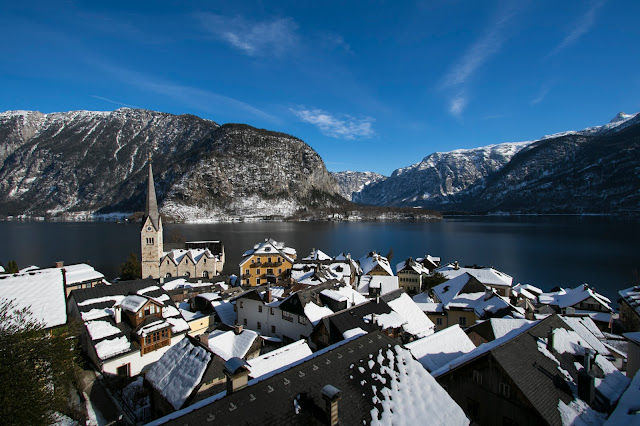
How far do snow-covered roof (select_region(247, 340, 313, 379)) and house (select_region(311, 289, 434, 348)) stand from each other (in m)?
3.19

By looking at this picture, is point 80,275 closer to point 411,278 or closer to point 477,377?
point 477,377

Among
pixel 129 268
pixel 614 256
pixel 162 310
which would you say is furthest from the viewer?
pixel 614 256

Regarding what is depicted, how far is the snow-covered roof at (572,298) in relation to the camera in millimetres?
40750

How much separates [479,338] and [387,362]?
13.4 metres

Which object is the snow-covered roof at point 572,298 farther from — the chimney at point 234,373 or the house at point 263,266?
the chimney at point 234,373

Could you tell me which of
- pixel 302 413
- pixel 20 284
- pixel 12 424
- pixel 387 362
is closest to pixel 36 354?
pixel 12 424

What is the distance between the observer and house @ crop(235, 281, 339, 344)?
2708 centimetres

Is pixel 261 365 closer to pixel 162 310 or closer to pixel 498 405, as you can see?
pixel 498 405

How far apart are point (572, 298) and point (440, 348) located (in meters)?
34.8

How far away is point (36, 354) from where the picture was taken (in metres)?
13.3

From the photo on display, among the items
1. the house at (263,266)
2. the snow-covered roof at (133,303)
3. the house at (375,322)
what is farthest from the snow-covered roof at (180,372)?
the house at (263,266)

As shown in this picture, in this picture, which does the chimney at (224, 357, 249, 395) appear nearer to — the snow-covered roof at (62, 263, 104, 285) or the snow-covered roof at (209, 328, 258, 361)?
the snow-covered roof at (209, 328, 258, 361)

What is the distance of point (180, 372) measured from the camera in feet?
54.9

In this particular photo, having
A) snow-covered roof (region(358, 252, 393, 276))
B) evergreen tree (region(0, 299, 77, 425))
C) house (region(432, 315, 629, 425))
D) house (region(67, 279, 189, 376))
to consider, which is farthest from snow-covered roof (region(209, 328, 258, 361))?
snow-covered roof (region(358, 252, 393, 276))
